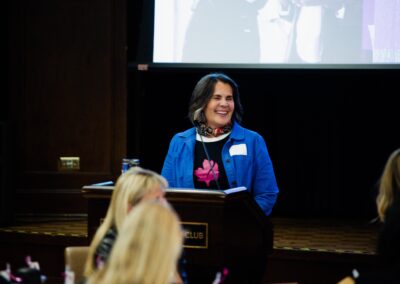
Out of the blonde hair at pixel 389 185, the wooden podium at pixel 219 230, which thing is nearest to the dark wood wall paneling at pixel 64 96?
the wooden podium at pixel 219 230

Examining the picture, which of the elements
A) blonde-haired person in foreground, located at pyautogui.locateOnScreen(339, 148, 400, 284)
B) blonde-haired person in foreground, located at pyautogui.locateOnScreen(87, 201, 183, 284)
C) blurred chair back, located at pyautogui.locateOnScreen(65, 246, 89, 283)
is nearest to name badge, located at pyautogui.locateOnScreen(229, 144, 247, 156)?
blurred chair back, located at pyautogui.locateOnScreen(65, 246, 89, 283)

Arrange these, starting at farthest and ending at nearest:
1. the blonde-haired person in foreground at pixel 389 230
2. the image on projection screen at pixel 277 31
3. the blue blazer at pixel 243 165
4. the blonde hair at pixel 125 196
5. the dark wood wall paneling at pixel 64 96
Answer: the dark wood wall paneling at pixel 64 96
the image on projection screen at pixel 277 31
the blue blazer at pixel 243 165
the blonde hair at pixel 125 196
the blonde-haired person in foreground at pixel 389 230

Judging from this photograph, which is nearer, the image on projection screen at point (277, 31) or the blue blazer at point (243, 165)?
the blue blazer at point (243, 165)

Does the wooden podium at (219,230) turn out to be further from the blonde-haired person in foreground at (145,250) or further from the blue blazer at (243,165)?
the blonde-haired person in foreground at (145,250)

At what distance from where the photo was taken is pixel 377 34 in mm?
5621

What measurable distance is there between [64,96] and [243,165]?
2.64m

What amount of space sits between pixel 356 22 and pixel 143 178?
3.39 meters

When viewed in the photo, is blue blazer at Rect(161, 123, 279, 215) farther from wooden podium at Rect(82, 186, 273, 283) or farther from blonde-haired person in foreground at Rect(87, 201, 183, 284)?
blonde-haired person in foreground at Rect(87, 201, 183, 284)

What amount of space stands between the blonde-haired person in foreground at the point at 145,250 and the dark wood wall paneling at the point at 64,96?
423 centimetres

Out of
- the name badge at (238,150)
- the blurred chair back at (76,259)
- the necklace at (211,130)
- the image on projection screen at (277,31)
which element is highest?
the image on projection screen at (277,31)

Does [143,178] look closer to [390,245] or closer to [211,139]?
[390,245]

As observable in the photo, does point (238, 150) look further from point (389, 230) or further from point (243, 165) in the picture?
point (389, 230)

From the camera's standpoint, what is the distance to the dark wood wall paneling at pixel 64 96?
6.05 m

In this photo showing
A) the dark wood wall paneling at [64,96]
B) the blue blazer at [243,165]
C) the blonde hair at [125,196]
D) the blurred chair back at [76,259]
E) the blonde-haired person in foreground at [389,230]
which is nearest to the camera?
the blonde-haired person in foreground at [389,230]
